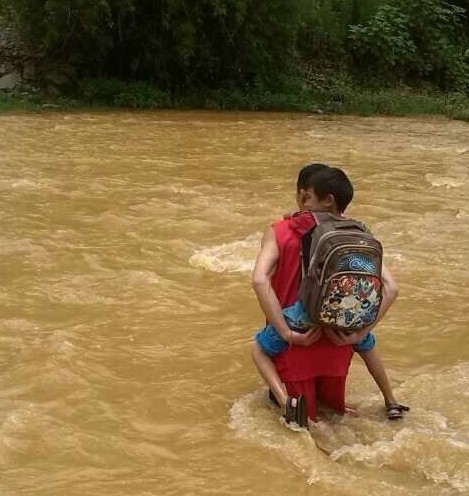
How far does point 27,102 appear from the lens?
56.0 ft

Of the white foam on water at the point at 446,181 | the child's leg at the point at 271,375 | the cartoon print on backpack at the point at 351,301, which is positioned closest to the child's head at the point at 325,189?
the cartoon print on backpack at the point at 351,301

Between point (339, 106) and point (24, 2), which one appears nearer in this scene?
point (24, 2)

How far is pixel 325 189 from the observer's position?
3783mm

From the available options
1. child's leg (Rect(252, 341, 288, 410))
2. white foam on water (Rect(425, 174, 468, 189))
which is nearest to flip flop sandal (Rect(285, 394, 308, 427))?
child's leg (Rect(252, 341, 288, 410))

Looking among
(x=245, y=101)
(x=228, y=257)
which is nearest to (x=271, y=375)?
(x=228, y=257)

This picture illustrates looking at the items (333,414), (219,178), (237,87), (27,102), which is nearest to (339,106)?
(237,87)

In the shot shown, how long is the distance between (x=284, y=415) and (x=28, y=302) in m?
2.35

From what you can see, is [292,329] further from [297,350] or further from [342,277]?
[342,277]

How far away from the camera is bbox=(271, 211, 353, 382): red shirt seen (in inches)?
150

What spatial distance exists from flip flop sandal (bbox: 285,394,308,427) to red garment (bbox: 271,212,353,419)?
13 centimetres

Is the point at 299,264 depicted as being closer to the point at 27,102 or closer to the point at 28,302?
the point at 28,302

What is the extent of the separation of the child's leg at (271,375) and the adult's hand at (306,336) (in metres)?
0.24

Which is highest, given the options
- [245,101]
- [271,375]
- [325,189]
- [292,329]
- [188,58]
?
[325,189]

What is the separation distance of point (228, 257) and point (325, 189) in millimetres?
3100
